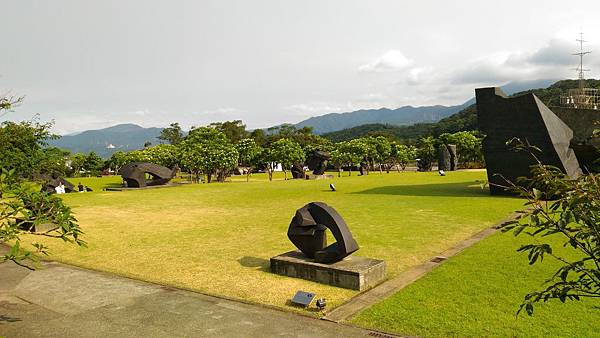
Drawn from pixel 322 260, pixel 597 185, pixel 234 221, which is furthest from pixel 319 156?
pixel 597 185

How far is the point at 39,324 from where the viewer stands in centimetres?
843

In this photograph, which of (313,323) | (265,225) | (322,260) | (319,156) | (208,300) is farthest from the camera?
(319,156)

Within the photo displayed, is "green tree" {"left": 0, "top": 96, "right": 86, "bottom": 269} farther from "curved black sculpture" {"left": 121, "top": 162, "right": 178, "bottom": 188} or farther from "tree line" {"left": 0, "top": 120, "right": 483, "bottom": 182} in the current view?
"curved black sculpture" {"left": 121, "top": 162, "right": 178, "bottom": 188}

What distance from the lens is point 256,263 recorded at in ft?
41.0

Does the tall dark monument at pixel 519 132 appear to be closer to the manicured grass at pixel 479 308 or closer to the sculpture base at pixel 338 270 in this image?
the manicured grass at pixel 479 308

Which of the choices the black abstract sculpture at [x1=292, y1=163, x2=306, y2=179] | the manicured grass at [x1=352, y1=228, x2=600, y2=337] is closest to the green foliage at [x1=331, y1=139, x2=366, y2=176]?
the black abstract sculpture at [x1=292, y1=163, x2=306, y2=179]

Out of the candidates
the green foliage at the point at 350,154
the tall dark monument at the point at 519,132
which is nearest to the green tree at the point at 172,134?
the green foliage at the point at 350,154

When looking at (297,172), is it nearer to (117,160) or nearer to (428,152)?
(428,152)

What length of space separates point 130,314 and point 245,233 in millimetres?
8294

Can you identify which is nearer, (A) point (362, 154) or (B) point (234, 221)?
(B) point (234, 221)

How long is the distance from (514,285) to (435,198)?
16211 millimetres

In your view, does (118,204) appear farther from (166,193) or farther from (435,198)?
(435,198)

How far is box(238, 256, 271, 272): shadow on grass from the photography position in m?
12.0

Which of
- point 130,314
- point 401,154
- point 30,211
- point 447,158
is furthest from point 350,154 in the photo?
point 30,211
